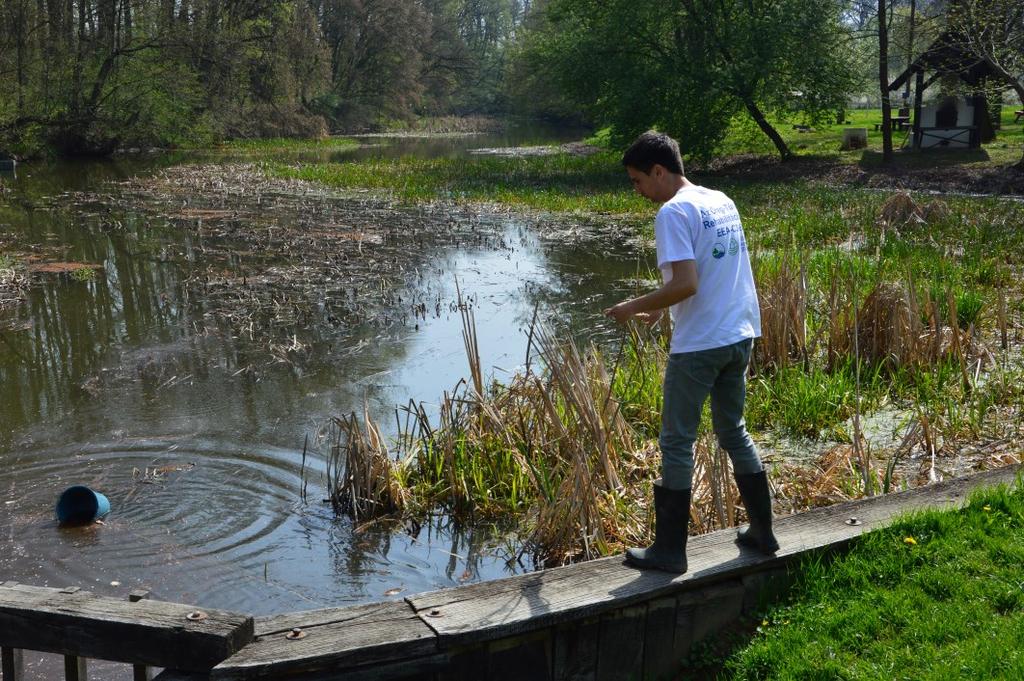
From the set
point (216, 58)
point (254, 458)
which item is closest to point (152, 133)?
point (216, 58)

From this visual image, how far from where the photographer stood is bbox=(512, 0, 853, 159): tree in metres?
29.8

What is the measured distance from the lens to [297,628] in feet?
12.4

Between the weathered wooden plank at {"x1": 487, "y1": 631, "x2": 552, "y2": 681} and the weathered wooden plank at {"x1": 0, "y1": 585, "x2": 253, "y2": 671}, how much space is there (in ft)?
3.04

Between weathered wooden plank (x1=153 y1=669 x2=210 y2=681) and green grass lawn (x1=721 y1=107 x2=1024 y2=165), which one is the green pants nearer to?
weathered wooden plank (x1=153 y1=669 x2=210 y2=681)

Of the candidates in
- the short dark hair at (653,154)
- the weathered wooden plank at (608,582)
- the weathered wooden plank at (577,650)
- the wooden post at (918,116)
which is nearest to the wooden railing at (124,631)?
the weathered wooden plank at (608,582)

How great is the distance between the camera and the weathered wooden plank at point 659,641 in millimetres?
4227

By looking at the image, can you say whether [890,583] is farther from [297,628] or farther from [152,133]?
[152,133]

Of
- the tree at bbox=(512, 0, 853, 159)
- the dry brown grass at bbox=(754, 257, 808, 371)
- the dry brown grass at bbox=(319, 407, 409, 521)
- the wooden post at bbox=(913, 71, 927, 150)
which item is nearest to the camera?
the dry brown grass at bbox=(319, 407, 409, 521)

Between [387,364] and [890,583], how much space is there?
7.16 meters

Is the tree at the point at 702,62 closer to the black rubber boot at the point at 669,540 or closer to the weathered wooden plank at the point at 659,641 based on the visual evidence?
the black rubber boot at the point at 669,540

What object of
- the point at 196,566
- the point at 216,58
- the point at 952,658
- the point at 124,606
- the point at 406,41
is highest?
the point at 406,41

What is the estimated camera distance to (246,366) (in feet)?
34.9

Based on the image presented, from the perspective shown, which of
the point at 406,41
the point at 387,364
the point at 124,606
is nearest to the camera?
the point at 124,606

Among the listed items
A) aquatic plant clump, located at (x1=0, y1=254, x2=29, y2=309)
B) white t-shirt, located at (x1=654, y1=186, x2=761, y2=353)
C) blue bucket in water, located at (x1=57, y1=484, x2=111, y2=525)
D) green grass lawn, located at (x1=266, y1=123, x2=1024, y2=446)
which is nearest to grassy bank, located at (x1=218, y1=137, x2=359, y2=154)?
green grass lawn, located at (x1=266, y1=123, x2=1024, y2=446)
